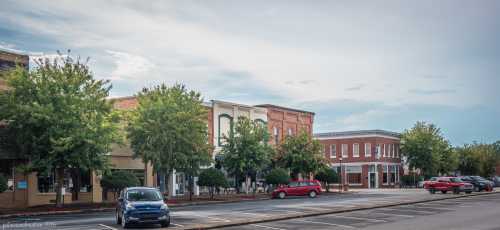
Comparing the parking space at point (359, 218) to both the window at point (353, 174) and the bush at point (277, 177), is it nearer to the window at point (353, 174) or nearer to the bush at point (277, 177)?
the bush at point (277, 177)

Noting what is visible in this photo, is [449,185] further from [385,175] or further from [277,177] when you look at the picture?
[385,175]

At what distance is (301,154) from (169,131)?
20403mm

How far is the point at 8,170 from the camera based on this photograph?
42.5m

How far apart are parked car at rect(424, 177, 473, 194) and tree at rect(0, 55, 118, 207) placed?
3422 cm

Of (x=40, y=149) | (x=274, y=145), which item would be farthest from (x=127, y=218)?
(x=274, y=145)

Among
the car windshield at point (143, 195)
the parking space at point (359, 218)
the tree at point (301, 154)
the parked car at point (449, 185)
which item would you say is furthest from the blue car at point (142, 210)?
the parked car at point (449, 185)

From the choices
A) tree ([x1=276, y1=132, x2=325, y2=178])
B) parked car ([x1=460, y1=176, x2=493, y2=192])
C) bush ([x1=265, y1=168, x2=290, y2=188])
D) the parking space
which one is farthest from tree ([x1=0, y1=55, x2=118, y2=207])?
parked car ([x1=460, y1=176, x2=493, y2=192])

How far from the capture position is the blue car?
25.5 m

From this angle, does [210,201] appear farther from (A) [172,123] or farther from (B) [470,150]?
(B) [470,150]

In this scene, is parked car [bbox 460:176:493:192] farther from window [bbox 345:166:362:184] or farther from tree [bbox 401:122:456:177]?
window [bbox 345:166:362:184]

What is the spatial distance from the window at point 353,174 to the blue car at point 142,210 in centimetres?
6991

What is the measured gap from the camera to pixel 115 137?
1617 inches

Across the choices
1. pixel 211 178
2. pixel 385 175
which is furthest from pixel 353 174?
pixel 211 178

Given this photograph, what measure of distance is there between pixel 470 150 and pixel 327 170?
4000cm
